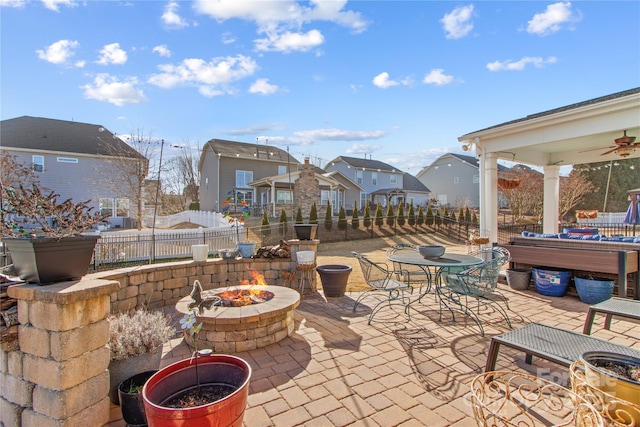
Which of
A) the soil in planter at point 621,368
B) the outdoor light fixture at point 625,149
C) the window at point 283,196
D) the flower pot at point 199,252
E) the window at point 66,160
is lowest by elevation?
the soil in planter at point 621,368

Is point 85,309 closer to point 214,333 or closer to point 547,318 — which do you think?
point 214,333

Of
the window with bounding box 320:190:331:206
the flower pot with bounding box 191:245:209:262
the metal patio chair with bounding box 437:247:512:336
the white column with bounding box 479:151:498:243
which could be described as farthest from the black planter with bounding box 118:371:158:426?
the window with bounding box 320:190:331:206

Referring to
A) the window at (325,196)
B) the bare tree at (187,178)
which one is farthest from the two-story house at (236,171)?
the bare tree at (187,178)

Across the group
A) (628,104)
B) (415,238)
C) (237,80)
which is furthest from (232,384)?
(415,238)

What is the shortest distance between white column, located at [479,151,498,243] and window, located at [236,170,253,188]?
17654 mm

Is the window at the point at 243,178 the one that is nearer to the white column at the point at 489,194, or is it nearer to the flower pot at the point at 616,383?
the white column at the point at 489,194

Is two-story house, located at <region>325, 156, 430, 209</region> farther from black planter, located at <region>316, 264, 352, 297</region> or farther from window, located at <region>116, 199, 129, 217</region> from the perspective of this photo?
black planter, located at <region>316, 264, 352, 297</region>

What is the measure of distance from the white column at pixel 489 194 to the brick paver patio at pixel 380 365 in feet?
8.24

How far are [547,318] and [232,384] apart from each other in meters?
4.34

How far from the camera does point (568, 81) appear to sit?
23.2ft

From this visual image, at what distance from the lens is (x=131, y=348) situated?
7.34 feet

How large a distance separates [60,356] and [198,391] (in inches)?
31.0

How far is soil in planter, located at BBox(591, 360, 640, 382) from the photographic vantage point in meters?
1.65

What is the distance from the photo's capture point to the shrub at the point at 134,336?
2.20 m
